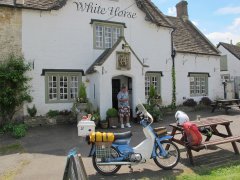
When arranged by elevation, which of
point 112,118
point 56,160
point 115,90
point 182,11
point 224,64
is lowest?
point 56,160

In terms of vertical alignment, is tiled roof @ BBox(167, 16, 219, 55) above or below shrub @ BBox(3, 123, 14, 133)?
above

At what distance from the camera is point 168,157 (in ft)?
20.3

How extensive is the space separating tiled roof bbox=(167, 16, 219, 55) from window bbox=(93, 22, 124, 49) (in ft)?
14.4

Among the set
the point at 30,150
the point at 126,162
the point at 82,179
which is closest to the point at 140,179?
the point at 126,162

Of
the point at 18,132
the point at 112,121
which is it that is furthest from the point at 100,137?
the point at 112,121

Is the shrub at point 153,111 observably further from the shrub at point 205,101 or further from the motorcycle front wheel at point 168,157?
the motorcycle front wheel at point 168,157

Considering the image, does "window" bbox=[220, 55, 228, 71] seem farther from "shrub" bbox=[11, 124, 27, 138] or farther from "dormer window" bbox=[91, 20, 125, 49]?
"shrub" bbox=[11, 124, 27, 138]

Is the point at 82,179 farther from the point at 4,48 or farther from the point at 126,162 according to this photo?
the point at 4,48

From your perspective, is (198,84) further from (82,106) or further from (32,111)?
(32,111)

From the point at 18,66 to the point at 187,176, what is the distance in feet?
30.0

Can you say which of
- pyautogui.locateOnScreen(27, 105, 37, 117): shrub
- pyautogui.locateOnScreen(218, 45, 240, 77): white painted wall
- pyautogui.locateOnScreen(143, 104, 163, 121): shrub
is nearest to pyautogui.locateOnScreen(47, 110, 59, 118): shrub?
pyautogui.locateOnScreen(27, 105, 37, 117): shrub

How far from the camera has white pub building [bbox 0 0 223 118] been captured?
12.4 meters

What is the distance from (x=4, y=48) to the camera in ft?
39.2

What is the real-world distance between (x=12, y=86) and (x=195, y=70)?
12087 millimetres
